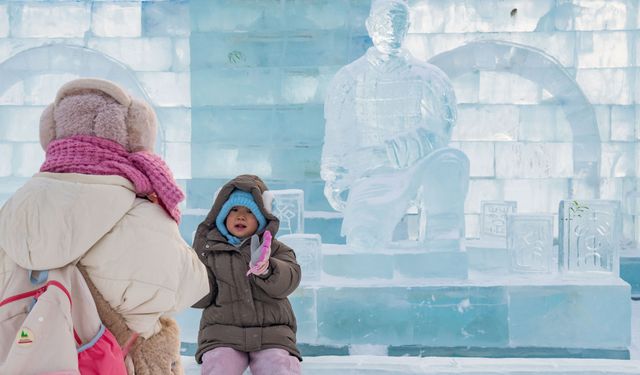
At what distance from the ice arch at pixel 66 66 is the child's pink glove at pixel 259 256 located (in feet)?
14.1

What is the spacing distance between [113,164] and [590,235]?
3189mm

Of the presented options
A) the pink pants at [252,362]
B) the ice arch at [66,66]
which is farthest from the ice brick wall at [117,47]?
the pink pants at [252,362]

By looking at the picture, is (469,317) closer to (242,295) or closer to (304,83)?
(242,295)

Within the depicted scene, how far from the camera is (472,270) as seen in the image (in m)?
4.45

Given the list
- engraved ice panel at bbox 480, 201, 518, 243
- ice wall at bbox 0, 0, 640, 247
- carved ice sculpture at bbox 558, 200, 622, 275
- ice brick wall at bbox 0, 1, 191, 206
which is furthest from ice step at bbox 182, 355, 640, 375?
ice brick wall at bbox 0, 1, 191, 206

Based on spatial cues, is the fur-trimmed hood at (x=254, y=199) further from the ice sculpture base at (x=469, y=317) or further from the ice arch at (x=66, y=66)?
the ice arch at (x=66, y=66)

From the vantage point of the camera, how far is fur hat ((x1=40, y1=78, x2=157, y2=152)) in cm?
157

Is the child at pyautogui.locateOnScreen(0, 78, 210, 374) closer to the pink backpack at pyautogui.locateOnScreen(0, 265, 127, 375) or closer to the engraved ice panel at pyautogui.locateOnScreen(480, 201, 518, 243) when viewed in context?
the pink backpack at pyautogui.locateOnScreen(0, 265, 127, 375)

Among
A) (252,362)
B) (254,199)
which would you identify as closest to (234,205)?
(254,199)

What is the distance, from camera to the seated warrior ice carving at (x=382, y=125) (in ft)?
13.9

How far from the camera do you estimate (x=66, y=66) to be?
6297 millimetres

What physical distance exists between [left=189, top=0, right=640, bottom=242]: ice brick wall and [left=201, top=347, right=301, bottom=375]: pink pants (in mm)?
3531

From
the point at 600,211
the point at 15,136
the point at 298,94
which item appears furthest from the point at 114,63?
the point at 600,211

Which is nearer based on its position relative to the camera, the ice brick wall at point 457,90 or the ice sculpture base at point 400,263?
the ice sculpture base at point 400,263
